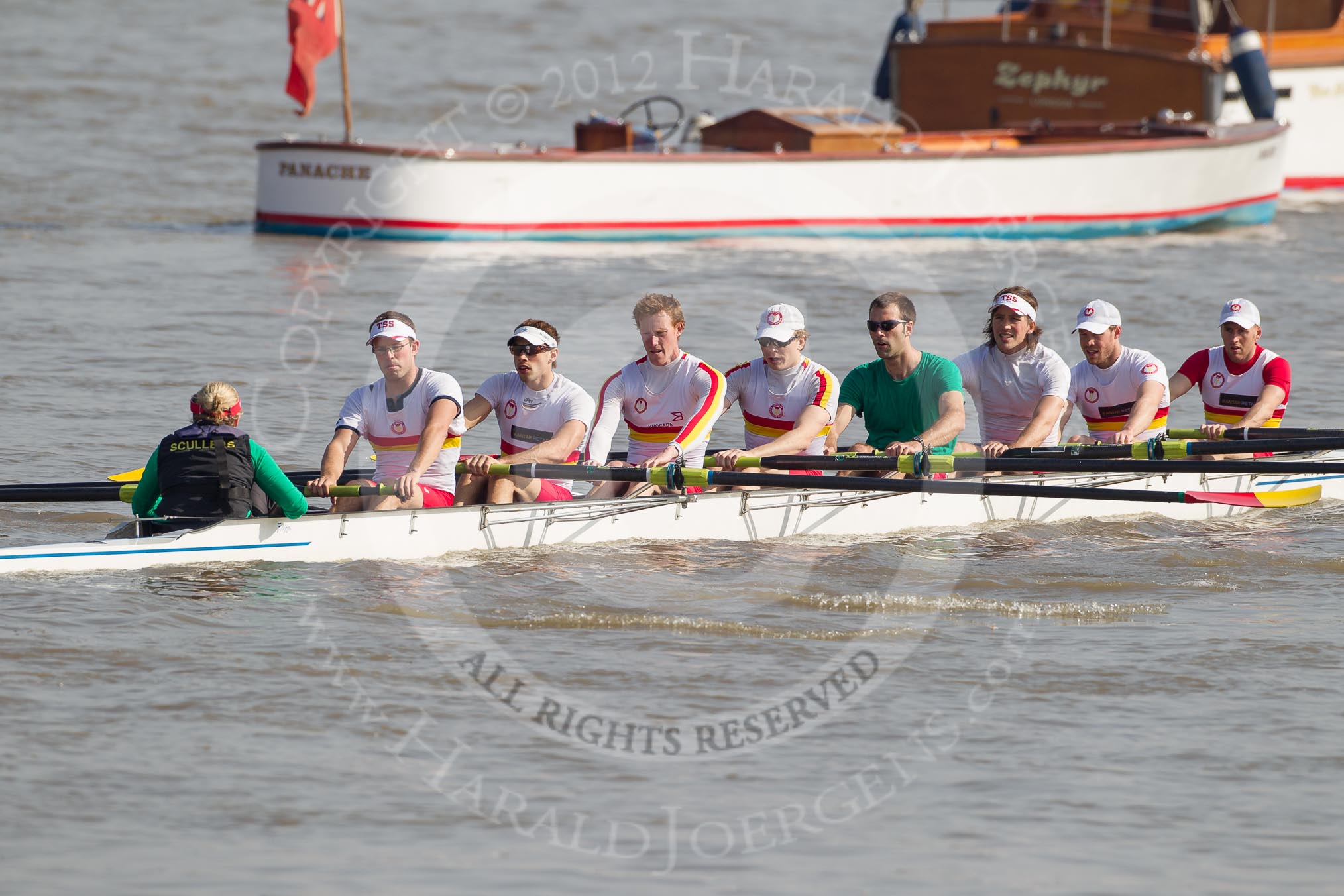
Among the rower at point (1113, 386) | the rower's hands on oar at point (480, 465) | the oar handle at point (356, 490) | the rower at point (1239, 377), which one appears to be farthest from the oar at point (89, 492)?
the rower at point (1239, 377)

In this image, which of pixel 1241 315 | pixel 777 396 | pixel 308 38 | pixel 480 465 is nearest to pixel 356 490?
pixel 480 465

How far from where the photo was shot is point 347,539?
8.62m

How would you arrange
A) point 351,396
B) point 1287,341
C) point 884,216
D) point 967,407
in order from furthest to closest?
point 884,216 < point 1287,341 < point 967,407 < point 351,396

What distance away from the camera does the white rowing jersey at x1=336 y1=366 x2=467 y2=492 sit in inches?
357

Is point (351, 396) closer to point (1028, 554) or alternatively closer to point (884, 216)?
point (1028, 554)

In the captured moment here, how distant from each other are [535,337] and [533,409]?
0.46m

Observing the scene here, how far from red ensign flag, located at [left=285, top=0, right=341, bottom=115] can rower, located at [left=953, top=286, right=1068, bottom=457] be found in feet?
36.6

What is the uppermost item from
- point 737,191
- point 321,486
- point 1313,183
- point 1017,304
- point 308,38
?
point 308,38

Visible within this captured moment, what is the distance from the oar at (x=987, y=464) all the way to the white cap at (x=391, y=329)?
1893 mm

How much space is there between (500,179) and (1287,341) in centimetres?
871

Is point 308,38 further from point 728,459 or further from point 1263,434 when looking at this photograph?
point 1263,434

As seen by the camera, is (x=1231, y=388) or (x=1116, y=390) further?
(x=1231, y=388)

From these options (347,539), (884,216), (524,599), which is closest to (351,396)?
(347,539)

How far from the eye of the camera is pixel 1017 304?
397 inches
